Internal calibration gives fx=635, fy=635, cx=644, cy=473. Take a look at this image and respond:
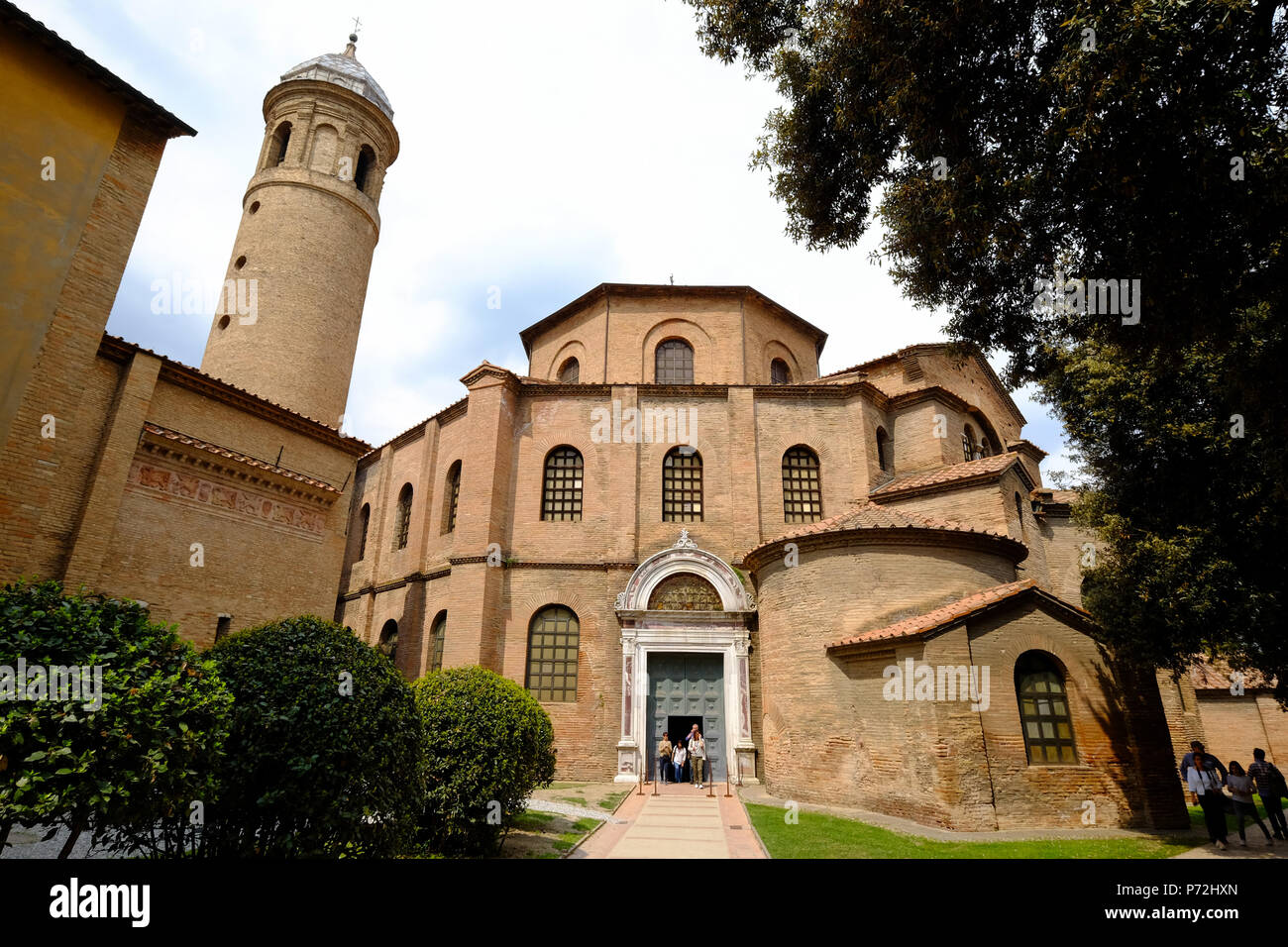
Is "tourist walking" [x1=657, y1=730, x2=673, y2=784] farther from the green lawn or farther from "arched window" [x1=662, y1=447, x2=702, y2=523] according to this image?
"arched window" [x1=662, y1=447, x2=702, y2=523]

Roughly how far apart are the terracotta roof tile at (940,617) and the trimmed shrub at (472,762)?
6.70 meters

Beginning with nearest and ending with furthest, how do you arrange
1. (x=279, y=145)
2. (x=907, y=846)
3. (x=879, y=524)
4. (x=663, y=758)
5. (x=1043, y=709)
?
(x=907, y=846) < (x=1043, y=709) < (x=879, y=524) < (x=663, y=758) < (x=279, y=145)

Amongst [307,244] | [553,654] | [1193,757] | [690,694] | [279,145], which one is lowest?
[1193,757]

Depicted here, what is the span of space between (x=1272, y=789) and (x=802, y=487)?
11.0m

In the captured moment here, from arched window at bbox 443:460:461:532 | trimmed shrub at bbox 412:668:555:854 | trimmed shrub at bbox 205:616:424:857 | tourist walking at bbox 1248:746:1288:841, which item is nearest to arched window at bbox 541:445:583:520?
arched window at bbox 443:460:461:532

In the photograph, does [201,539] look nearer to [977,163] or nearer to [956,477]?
[977,163]

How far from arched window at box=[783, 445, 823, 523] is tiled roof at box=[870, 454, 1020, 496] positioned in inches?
62.4

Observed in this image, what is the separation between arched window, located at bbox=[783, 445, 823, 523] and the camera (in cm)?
1827

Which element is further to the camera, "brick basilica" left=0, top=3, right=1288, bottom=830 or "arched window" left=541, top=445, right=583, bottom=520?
"arched window" left=541, top=445, right=583, bottom=520

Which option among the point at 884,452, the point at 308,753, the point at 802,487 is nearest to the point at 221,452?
the point at 308,753

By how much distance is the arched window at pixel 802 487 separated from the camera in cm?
1827

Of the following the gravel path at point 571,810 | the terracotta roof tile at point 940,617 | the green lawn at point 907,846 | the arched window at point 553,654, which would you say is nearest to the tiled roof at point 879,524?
the terracotta roof tile at point 940,617

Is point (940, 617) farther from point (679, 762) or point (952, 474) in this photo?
point (679, 762)

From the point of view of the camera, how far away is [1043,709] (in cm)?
1133
